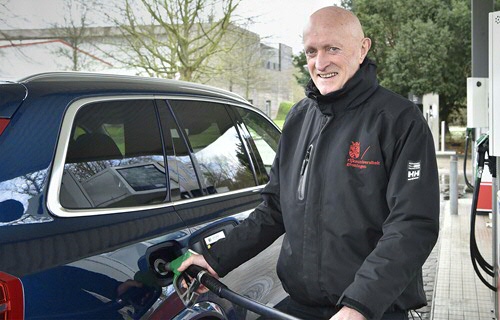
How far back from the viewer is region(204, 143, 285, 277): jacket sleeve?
7.19ft

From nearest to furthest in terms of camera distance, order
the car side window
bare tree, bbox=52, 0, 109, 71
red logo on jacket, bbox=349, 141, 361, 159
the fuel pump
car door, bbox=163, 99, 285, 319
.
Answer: red logo on jacket, bbox=349, 141, 361, 159
the car side window
car door, bbox=163, 99, 285, 319
the fuel pump
bare tree, bbox=52, 0, 109, 71

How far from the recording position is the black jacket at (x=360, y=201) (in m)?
1.71

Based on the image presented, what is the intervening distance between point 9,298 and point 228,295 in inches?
27.6

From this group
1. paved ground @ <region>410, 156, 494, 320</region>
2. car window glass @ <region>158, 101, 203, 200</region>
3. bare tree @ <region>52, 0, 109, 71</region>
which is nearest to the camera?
car window glass @ <region>158, 101, 203, 200</region>

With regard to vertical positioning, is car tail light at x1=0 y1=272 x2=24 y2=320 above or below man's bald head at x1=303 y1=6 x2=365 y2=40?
below

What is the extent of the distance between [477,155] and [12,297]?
11.2ft

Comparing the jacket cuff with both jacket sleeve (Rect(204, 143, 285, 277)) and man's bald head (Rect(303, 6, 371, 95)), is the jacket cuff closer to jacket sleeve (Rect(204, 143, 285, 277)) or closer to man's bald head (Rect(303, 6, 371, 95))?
jacket sleeve (Rect(204, 143, 285, 277))

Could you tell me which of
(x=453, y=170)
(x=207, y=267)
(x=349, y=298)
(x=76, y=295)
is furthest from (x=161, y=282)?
(x=453, y=170)

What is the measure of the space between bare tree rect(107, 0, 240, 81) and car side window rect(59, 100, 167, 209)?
1224 centimetres

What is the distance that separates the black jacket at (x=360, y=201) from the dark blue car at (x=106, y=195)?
22.1 inches

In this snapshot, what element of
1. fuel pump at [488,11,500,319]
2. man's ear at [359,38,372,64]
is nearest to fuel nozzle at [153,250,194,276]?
man's ear at [359,38,372,64]

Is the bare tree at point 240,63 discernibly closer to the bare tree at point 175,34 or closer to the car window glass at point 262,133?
the bare tree at point 175,34

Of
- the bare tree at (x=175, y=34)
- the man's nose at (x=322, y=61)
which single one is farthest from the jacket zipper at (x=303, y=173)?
the bare tree at (x=175, y=34)

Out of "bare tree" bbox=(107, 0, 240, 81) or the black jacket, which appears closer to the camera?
the black jacket
